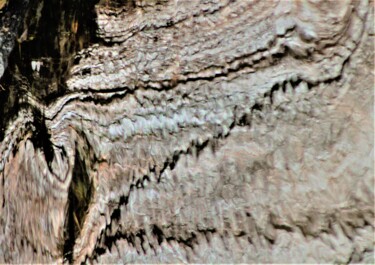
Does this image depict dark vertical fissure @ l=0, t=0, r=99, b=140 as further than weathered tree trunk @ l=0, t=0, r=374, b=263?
Yes

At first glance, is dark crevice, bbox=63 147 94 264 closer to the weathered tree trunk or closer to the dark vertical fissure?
the weathered tree trunk

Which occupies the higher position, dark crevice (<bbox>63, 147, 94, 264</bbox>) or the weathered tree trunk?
the weathered tree trunk

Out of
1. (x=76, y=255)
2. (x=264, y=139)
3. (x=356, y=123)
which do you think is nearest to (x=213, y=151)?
(x=264, y=139)

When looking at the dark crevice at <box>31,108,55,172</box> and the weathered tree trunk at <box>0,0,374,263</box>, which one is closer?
the weathered tree trunk at <box>0,0,374,263</box>

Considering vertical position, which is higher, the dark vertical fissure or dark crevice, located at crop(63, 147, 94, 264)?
the dark vertical fissure

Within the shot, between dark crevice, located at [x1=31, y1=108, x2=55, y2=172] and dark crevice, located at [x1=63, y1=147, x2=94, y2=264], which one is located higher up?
dark crevice, located at [x1=31, y1=108, x2=55, y2=172]

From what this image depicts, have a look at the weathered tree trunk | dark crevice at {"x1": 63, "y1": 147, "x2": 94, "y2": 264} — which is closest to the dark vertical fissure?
the weathered tree trunk

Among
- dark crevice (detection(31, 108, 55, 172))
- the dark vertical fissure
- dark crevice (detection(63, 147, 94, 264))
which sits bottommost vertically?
dark crevice (detection(63, 147, 94, 264))

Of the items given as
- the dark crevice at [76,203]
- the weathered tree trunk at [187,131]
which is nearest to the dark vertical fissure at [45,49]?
the weathered tree trunk at [187,131]

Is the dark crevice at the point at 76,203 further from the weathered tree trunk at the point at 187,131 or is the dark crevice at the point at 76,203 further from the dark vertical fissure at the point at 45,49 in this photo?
the dark vertical fissure at the point at 45,49

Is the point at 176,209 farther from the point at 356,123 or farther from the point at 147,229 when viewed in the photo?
the point at 356,123
